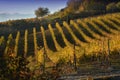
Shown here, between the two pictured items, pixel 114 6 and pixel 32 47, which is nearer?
pixel 32 47

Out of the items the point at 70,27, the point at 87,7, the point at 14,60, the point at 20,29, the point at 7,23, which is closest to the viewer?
the point at 14,60

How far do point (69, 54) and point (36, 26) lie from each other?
3603 cm

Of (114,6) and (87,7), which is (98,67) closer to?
(114,6)

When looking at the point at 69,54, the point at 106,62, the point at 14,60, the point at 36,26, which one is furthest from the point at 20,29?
the point at 14,60

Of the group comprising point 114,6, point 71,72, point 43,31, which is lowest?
point 71,72

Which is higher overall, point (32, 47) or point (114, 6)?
point (114, 6)

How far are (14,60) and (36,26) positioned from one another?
70.9 m

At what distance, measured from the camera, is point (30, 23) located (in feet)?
307

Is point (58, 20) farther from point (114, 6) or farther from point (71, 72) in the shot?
point (71, 72)

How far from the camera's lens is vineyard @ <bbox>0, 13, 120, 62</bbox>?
58.1m

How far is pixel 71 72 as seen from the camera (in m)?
47.3

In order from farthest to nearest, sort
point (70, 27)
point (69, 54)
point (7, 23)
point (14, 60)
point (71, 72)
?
point (7, 23) < point (70, 27) < point (69, 54) < point (71, 72) < point (14, 60)

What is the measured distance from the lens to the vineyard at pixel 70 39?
58062 millimetres

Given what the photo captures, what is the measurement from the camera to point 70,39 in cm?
7062
